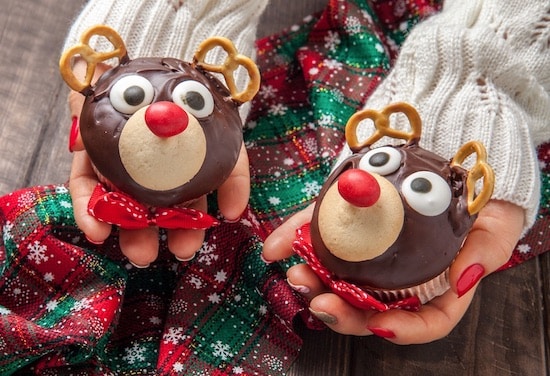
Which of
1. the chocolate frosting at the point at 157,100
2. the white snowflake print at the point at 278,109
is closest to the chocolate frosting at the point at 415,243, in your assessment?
the chocolate frosting at the point at 157,100

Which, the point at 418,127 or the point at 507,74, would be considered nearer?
the point at 418,127

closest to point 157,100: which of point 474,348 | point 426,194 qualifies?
point 426,194

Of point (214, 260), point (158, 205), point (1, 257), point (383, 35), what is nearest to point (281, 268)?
point (214, 260)

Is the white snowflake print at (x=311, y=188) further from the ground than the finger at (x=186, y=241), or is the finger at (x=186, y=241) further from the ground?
the white snowflake print at (x=311, y=188)

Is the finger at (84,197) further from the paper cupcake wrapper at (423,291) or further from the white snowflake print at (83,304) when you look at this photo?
the paper cupcake wrapper at (423,291)

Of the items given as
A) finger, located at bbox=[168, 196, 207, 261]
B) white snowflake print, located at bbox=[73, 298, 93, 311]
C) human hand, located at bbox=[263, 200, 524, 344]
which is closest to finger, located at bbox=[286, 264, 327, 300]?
human hand, located at bbox=[263, 200, 524, 344]

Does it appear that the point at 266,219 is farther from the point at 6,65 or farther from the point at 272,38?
the point at 6,65
